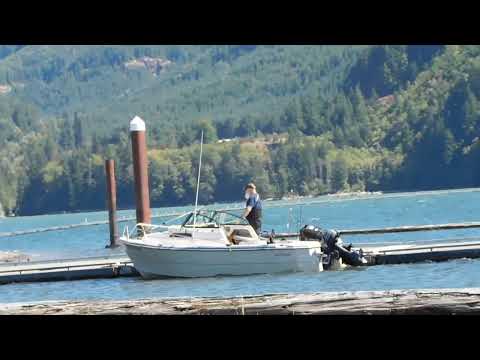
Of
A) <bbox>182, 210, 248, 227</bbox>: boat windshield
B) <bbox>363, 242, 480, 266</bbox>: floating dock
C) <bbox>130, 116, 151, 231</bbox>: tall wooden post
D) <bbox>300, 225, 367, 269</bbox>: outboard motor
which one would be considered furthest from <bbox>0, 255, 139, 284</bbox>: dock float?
<bbox>363, 242, 480, 266</bbox>: floating dock

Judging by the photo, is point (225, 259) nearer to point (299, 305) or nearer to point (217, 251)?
point (217, 251)

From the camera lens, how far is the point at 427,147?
7623 inches

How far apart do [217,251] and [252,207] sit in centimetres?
127

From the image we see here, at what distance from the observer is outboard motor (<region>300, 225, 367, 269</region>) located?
26.7m

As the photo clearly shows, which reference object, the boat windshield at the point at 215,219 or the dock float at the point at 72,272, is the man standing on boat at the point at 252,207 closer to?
the boat windshield at the point at 215,219

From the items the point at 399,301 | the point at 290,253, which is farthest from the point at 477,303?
the point at 290,253

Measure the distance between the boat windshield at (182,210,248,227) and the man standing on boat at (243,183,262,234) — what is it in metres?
0.17

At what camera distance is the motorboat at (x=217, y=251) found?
26438 millimetres

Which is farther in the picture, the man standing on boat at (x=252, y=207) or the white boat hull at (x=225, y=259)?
the white boat hull at (x=225, y=259)

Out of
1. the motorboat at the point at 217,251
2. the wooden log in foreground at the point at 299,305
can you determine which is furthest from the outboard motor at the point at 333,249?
the wooden log in foreground at the point at 299,305

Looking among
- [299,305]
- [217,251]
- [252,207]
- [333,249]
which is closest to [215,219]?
[217,251]

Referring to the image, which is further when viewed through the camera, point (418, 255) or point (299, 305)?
point (418, 255)

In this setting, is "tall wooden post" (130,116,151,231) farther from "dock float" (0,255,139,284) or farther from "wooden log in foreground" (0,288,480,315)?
"wooden log in foreground" (0,288,480,315)

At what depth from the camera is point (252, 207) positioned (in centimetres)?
2617
